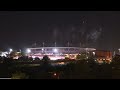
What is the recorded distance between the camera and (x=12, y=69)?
4508 mm

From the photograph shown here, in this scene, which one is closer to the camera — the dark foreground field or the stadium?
the dark foreground field

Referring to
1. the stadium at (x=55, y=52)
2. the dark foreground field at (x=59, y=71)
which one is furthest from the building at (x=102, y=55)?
the dark foreground field at (x=59, y=71)

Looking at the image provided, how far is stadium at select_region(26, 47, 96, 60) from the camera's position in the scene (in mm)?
4961

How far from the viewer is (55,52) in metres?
5.09

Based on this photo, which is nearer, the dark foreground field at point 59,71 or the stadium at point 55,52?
the dark foreground field at point 59,71

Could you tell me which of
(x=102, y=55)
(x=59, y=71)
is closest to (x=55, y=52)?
(x=59, y=71)

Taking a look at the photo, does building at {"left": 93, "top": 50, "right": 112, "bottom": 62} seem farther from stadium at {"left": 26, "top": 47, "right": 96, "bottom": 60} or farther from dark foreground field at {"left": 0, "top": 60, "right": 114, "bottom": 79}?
dark foreground field at {"left": 0, "top": 60, "right": 114, "bottom": 79}

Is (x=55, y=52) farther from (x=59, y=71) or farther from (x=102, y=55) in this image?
(x=102, y=55)

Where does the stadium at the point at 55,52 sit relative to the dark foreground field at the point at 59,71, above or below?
above

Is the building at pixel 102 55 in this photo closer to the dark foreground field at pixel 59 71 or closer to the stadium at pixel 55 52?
the stadium at pixel 55 52

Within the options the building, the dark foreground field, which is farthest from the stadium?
the dark foreground field

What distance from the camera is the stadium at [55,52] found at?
195 inches
